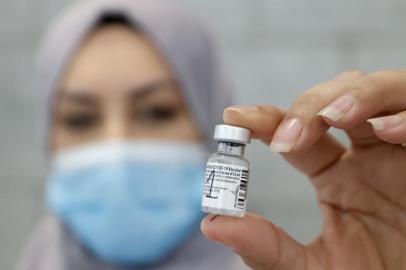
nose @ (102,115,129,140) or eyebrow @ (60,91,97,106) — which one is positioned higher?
eyebrow @ (60,91,97,106)

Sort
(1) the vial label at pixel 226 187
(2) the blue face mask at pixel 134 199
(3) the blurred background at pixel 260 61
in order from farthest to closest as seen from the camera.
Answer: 1. (3) the blurred background at pixel 260 61
2. (2) the blue face mask at pixel 134 199
3. (1) the vial label at pixel 226 187

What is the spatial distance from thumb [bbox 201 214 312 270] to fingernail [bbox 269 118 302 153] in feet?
0.25

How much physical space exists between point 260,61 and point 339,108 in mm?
860

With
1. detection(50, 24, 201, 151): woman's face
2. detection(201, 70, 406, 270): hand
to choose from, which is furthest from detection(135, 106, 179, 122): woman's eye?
detection(201, 70, 406, 270): hand

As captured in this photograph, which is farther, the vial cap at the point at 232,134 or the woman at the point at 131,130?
the woman at the point at 131,130

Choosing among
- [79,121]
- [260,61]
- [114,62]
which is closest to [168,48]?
[114,62]

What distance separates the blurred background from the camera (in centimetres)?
127

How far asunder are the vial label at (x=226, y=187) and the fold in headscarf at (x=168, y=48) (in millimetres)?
562

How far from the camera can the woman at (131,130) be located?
1.01 meters

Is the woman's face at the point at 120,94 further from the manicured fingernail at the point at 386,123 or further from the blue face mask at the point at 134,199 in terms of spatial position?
the manicured fingernail at the point at 386,123

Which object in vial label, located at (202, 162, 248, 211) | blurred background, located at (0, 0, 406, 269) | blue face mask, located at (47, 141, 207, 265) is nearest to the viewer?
vial label, located at (202, 162, 248, 211)

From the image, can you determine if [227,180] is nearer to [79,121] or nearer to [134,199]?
[134,199]

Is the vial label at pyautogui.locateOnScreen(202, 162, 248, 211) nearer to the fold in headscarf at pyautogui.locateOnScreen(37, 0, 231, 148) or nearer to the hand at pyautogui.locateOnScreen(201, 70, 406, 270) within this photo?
the hand at pyautogui.locateOnScreen(201, 70, 406, 270)

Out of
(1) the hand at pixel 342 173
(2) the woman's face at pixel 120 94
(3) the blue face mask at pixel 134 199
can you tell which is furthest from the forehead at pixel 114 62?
(1) the hand at pixel 342 173
